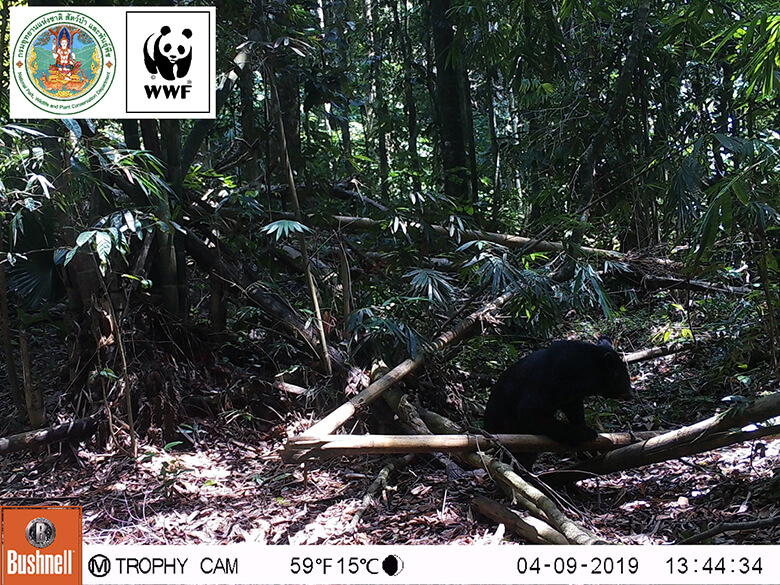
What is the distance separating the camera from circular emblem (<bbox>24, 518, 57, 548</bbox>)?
1.98 metres

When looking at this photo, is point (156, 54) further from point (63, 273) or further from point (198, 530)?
point (198, 530)

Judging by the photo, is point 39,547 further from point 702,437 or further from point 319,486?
point 702,437

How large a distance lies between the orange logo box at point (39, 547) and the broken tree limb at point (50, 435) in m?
1.94

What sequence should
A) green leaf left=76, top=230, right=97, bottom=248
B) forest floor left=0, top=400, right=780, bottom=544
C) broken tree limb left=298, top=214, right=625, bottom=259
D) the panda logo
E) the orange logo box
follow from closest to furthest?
the orange logo box, the panda logo, forest floor left=0, top=400, right=780, bottom=544, green leaf left=76, top=230, right=97, bottom=248, broken tree limb left=298, top=214, right=625, bottom=259

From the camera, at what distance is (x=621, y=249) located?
632 cm

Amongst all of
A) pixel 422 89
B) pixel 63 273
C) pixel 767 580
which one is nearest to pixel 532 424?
pixel 767 580

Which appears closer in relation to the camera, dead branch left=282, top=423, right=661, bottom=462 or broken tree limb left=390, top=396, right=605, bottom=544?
broken tree limb left=390, top=396, right=605, bottom=544

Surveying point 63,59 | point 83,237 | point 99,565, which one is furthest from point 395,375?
point 63,59

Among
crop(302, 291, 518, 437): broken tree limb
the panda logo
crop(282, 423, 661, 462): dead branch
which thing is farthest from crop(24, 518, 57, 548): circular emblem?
the panda logo

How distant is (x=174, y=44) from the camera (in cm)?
278

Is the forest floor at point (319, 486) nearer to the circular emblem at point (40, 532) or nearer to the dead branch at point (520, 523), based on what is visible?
the dead branch at point (520, 523)

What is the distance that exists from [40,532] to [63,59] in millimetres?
1863

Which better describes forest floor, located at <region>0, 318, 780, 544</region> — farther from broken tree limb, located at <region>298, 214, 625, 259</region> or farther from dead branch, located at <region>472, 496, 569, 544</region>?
broken tree limb, located at <region>298, 214, 625, 259</region>

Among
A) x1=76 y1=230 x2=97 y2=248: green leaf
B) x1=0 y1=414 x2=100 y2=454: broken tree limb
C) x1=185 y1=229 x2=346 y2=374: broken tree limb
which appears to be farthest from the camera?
x1=185 y1=229 x2=346 y2=374: broken tree limb
